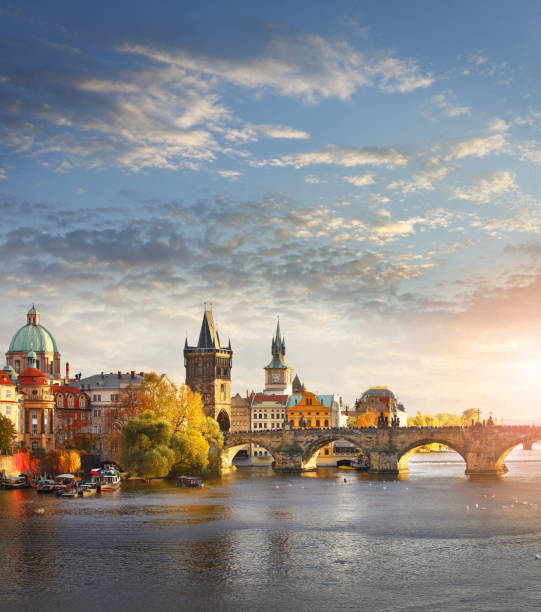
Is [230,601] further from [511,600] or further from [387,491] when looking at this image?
Result: [387,491]

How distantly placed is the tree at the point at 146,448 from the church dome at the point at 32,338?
74.9 metres

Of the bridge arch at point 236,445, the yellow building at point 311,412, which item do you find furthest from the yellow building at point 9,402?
the yellow building at point 311,412

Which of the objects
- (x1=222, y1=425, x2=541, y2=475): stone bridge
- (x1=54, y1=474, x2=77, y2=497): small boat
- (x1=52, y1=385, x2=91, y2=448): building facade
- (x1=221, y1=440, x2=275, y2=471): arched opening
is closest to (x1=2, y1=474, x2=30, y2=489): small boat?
(x1=54, y1=474, x2=77, y2=497): small boat

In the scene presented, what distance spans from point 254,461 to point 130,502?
308ft

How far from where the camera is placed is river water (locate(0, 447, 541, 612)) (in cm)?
4697

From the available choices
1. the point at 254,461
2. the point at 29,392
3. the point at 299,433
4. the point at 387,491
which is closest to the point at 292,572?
the point at 387,491

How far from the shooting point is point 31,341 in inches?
7057

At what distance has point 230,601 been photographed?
46.3 m

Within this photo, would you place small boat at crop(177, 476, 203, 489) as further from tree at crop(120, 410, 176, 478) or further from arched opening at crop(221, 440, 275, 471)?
arched opening at crop(221, 440, 275, 471)

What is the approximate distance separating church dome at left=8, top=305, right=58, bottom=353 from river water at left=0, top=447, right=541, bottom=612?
83881 millimetres

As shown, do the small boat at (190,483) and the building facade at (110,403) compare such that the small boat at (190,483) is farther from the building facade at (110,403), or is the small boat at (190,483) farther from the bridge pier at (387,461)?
the bridge pier at (387,461)

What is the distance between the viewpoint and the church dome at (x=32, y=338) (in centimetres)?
17888

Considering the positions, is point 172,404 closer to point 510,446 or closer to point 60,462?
point 60,462

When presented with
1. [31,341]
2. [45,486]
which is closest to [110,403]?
[31,341]
